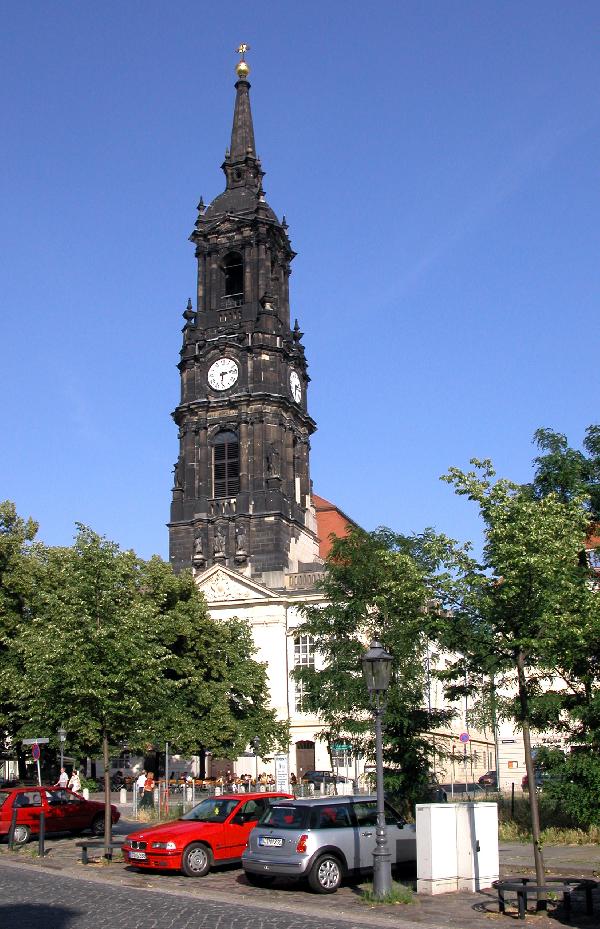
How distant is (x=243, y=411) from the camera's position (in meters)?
63.6

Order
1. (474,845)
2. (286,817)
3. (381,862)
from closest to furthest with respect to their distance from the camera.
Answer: (381,862)
(474,845)
(286,817)

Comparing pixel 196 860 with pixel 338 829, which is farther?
pixel 196 860

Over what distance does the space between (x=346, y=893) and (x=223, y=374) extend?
4944cm

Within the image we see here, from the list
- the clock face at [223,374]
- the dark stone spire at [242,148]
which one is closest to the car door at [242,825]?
the clock face at [223,374]

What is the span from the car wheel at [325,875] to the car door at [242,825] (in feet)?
8.64

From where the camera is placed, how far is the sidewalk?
14.8m

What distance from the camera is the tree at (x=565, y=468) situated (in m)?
31.4

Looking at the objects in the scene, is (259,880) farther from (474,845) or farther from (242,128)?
(242,128)

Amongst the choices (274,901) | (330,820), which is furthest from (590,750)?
(274,901)

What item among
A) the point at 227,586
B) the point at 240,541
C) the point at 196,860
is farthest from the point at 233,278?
the point at 196,860

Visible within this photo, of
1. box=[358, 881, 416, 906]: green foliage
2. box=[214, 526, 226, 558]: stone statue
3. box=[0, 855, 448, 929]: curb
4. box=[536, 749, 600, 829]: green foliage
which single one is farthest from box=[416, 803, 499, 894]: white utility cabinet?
box=[214, 526, 226, 558]: stone statue

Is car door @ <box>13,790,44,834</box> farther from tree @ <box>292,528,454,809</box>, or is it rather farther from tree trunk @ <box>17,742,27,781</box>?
tree trunk @ <box>17,742,27,781</box>

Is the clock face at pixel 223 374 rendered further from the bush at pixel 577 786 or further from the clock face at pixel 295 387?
the bush at pixel 577 786

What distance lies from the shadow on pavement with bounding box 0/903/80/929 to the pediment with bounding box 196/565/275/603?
4562 cm
